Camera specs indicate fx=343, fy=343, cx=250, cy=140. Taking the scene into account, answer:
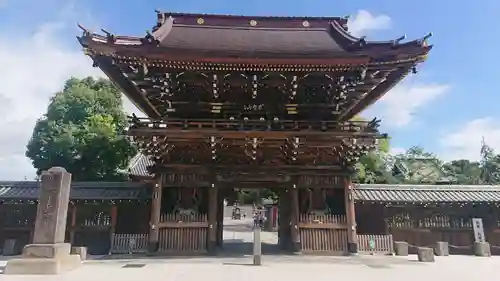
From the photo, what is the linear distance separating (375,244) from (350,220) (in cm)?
202

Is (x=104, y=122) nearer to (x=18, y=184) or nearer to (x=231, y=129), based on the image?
(x=18, y=184)

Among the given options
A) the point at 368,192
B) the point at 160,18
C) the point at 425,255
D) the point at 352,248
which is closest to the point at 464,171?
the point at 368,192

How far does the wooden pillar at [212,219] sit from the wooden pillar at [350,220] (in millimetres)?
5396

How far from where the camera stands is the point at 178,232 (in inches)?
536

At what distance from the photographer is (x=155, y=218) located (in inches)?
534

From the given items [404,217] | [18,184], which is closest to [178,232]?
[18,184]

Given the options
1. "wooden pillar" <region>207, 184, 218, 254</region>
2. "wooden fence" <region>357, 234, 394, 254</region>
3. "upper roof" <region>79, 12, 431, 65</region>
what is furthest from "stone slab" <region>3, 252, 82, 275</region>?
"wooden fence" <region>357, 234, 394, 254</region>

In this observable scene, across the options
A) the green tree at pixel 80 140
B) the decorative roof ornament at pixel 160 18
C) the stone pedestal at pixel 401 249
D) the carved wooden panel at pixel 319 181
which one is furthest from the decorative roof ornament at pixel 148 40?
the green tree at pixel 80 140

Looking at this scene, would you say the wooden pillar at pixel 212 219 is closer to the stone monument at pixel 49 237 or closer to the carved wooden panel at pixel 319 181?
the carved wooden panel at pixel 319 181

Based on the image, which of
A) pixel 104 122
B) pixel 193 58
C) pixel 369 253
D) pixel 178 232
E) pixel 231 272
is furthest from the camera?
pixel 104 122

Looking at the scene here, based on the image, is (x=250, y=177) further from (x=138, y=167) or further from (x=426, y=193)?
(x=138, y=167)

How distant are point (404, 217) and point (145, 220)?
12.6 meters

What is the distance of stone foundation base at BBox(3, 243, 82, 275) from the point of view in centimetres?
874

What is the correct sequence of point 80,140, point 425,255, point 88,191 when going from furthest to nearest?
point 80,140, point 88,191, point 425,255
